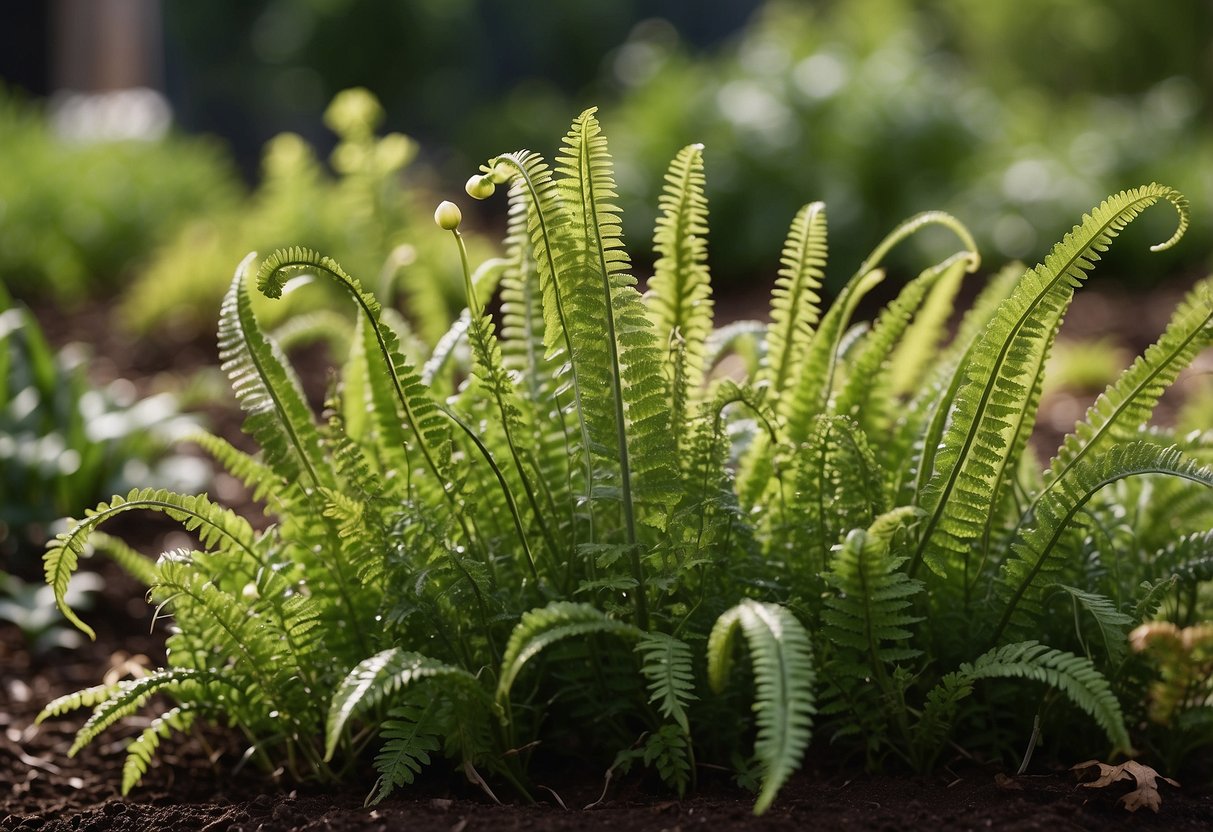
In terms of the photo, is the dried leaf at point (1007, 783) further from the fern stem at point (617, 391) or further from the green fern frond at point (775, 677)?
the fern stem at point (617, 391)

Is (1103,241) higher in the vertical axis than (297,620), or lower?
higher

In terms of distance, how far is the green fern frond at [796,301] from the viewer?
2.07m

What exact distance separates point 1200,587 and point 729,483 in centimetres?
87

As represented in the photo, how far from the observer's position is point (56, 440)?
338 centimetres

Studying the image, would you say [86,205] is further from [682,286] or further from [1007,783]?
[1007,783]

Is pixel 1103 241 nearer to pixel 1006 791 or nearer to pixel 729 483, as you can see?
pixel 729 483

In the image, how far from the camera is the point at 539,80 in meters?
14.7

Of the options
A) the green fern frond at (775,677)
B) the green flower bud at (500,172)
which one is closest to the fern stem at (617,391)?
the green flower bud at (500,172)

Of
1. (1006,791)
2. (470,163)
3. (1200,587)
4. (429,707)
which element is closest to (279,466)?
(429,707)

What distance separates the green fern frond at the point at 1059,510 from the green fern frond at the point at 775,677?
0.45 metres

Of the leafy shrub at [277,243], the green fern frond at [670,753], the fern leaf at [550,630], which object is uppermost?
the leafy shrub at [277,243]

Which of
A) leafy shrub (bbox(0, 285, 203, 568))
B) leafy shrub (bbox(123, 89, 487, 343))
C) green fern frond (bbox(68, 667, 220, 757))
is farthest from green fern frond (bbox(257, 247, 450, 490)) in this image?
leafy shrub (bbox(123, 89, 487, 343))

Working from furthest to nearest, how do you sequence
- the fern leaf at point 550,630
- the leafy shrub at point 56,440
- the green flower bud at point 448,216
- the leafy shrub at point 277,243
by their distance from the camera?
the leafy shrub at point 277,243 → the leafy shrub at point 56,440 → the green flower bud at point 448,216 → the fern leaf at point 550,630

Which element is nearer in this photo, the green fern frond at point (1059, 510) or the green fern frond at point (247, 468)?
the green fern frond at point (1059, 510)
